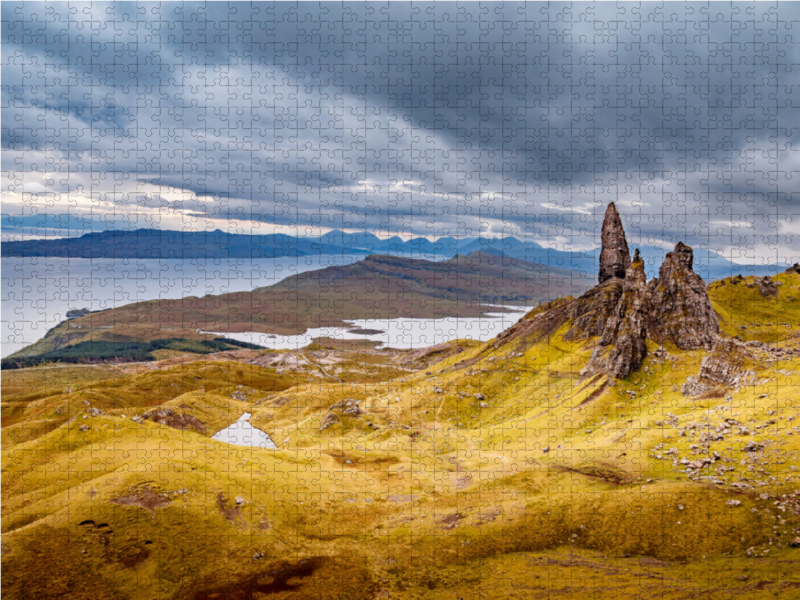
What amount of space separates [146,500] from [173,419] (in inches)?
3137

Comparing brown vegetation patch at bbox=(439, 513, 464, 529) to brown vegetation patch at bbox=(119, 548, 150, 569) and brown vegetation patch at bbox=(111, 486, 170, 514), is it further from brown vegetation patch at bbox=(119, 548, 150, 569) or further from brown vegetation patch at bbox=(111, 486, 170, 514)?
brown vegetation patch at bbox=(111, 486, 170, 514)

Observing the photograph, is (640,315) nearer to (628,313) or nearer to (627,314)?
(627,314)

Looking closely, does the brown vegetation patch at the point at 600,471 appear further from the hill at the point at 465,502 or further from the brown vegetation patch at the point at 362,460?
the brown vegetation patch at the point at 362,460

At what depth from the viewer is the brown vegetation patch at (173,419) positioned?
12312 cm

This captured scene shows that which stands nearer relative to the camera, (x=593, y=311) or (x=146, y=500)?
(x=146, y=500)

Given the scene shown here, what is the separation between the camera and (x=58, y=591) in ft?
139

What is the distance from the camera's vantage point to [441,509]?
195 ft

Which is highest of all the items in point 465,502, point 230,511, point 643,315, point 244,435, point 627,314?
point 643,315

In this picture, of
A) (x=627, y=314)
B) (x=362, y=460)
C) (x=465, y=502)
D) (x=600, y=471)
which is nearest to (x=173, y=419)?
(x=362, y=460)

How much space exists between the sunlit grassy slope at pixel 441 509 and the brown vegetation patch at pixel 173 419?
51.0 m

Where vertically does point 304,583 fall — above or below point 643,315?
below

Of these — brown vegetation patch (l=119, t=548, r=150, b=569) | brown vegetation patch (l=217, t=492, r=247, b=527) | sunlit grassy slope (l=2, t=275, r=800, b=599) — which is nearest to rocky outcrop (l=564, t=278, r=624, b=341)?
sunlit grassy slope (l=2, t=275, r=800, b=599)

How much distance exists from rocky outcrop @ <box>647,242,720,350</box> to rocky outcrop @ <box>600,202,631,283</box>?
21.7m

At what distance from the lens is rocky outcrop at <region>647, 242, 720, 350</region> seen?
111938 mm
